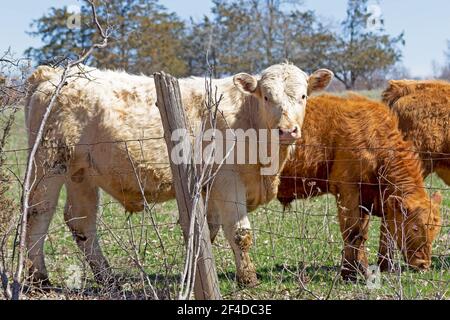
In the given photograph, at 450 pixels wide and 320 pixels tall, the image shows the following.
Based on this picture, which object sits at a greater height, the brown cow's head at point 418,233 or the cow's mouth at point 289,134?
the cow's mouth at point 289,134

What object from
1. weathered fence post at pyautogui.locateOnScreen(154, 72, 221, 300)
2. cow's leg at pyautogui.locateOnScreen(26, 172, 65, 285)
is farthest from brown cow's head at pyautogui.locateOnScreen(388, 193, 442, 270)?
cow's leg at pyautogui.locateOnScreen(26, 172, 65, 285)

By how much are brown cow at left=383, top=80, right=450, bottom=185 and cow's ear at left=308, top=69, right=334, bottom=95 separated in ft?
6.27

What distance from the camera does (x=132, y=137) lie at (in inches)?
289

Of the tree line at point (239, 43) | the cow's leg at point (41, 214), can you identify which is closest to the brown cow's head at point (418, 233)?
the cow's leg at point (41, 214)

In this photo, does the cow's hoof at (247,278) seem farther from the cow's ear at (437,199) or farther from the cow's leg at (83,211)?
the cow's ear at (437,199)

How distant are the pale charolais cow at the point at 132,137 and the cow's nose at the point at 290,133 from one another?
28 cm

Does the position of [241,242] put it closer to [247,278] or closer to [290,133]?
[247,278]

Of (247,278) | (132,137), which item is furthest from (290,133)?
(132,137)

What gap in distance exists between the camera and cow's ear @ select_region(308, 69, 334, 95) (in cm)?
749

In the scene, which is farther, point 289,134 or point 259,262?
point 259,262

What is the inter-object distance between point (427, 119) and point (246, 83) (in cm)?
298

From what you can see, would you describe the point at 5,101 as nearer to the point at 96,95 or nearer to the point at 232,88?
the point at 96,95

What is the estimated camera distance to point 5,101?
5.87 meters

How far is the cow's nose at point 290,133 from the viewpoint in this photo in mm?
6605
